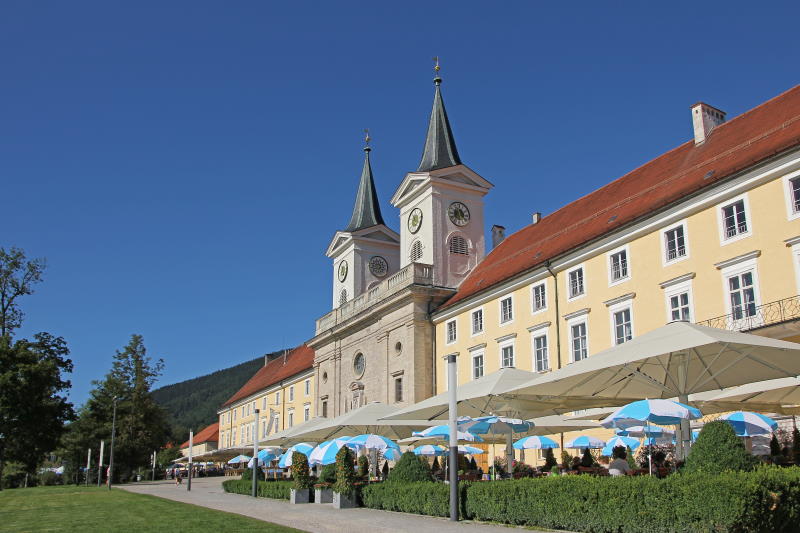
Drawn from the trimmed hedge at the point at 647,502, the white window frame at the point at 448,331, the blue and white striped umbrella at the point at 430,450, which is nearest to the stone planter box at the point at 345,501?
the trimmed hedge at the point at 647,502

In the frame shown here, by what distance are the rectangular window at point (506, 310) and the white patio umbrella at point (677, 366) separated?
18850mm

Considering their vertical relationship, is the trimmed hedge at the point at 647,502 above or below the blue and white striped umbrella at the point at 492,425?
below

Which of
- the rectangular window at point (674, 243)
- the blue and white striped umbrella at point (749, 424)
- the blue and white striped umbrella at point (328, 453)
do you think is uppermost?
the rectangular window at point (674, 243)

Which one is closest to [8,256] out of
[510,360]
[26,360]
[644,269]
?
[26,360]

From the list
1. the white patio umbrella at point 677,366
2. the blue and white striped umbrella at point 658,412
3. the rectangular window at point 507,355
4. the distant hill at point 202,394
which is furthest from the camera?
the distant hill at point 202,394

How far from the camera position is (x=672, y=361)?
546 inches

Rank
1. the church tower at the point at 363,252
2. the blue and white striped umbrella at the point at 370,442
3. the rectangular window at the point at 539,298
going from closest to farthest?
the blue and white striped umbrella at the point at 370,442 → the rectangular window at the point at 539,298 → the church tower at the point at 363,252

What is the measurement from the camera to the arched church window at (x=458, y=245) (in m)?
44.0

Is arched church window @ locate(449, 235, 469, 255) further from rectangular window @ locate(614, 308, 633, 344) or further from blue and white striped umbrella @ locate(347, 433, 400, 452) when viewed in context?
blue and white striped umbrella @ locate(347, 433, 400, 452)

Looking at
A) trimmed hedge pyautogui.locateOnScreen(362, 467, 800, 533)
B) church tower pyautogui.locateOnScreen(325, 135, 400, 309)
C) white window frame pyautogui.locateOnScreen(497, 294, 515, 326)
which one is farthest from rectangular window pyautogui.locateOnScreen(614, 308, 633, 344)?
church tower pyautogui.locateOnScreen(325, 135, 400, 309)

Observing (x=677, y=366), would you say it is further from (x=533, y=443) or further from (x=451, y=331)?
(x=451, y=331)

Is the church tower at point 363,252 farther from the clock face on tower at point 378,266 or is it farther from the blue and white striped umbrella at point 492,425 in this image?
the blue and white striped umbrella at point 492,425

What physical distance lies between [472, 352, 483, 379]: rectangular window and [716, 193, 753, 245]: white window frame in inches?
587

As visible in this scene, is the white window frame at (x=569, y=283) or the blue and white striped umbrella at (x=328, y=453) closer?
the blue and white striped umbrella at (x=328, y=453)
